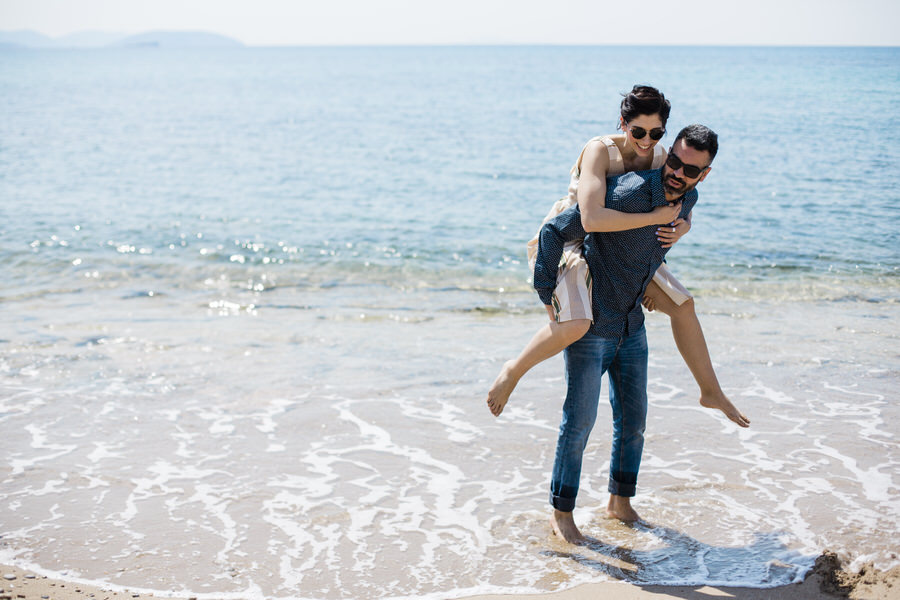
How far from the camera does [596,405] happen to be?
3736 mm

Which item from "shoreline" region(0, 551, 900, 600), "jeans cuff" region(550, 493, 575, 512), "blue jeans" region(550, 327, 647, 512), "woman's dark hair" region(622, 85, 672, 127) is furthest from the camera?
"jeans cuff" region(550, 493, 575, 512)

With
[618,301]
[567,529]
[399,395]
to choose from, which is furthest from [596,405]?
[399,395]

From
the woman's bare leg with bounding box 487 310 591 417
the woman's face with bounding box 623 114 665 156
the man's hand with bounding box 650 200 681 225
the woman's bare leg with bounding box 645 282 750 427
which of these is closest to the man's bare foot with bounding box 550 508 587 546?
the woman's bare leg with bounding box 487 310 591 417

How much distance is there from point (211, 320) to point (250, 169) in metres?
13.9

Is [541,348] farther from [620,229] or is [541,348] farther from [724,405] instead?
[724,405]

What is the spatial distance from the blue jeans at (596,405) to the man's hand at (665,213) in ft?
2.09

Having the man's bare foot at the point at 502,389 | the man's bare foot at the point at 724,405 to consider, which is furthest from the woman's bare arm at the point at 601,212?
the man's bare foot at the point at 724,405

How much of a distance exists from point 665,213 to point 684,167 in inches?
8.4

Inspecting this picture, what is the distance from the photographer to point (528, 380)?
6574mm

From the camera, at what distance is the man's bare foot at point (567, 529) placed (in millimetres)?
4008

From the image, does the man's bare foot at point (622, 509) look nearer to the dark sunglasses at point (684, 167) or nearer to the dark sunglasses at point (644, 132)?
the dark sunglasses at point (684, 167)

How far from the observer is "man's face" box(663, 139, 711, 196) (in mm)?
3299

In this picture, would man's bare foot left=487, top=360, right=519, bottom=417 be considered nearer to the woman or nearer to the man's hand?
the woman

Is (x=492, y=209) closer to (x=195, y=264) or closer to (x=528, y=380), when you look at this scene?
(x=195, y=264)
